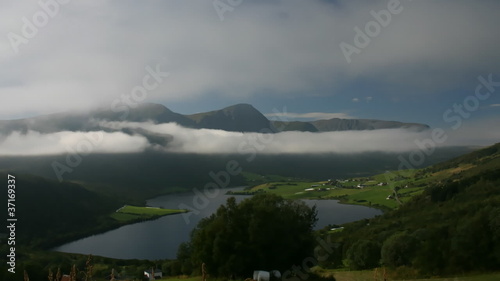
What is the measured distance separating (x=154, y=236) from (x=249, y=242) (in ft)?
249

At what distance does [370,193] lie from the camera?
433 ft

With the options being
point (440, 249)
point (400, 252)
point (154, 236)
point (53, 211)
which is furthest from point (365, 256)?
point (53, 211)

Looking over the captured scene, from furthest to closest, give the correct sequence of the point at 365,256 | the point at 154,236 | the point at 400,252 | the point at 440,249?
the point at 154,236 → the point at 365,256 → the point at 400,252 → the point at 440,249

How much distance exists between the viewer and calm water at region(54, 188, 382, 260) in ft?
259

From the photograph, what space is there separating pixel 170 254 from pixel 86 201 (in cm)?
7547

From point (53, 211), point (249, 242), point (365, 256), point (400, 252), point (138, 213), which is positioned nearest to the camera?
point (249, 242)

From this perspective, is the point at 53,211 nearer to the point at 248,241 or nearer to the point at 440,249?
the point at 248,241

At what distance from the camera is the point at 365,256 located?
124ft

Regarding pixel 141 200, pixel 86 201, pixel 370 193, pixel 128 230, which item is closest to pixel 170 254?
pixel 128 230

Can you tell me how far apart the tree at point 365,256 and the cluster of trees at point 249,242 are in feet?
47.7

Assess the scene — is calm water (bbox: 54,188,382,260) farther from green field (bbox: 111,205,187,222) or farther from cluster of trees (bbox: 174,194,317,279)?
cluster of trees (bbox: 174,194,317,279)

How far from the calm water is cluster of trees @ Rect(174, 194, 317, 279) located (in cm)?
5429

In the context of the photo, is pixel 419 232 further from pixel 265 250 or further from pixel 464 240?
pixel 265 250

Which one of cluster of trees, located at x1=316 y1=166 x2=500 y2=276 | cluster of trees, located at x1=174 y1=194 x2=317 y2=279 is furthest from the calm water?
cluster of trees, located at x1=174 y1=194 x2=317 y2=279
